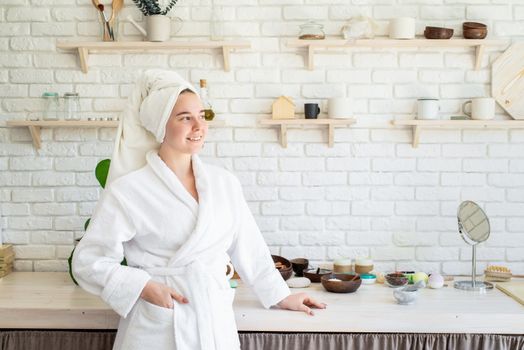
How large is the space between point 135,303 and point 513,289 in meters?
1.77

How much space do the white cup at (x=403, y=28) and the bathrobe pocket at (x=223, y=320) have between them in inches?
61.7

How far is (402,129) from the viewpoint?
3.31 metres

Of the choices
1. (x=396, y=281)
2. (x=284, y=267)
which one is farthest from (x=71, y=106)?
(x=396, y=281)

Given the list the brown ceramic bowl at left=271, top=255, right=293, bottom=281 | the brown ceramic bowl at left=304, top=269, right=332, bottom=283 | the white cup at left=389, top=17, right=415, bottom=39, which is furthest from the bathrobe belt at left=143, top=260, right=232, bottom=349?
the white cup at left=389, top=17, right=415, bottom=39

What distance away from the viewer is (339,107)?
3.16 m

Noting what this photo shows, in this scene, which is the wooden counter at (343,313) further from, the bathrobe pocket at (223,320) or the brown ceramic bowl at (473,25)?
the brown ceramic bowl at (473,25)

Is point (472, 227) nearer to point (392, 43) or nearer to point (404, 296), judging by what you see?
point (404, 296)

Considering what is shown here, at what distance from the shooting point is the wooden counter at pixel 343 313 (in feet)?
8.50

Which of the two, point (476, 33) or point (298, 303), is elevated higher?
point (476, 33)

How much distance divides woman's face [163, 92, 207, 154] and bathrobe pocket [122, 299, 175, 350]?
1.99 feet

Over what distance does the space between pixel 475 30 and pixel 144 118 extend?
1782 mm

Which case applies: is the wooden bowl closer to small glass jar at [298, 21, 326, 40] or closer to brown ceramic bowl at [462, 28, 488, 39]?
brown ceramic bowl at [462, 28, 488, 39]

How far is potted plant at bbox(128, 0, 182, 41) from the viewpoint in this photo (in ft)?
Result: 10.3

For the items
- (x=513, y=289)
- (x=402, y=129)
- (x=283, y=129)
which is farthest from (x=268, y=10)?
(x=513, y=289)
